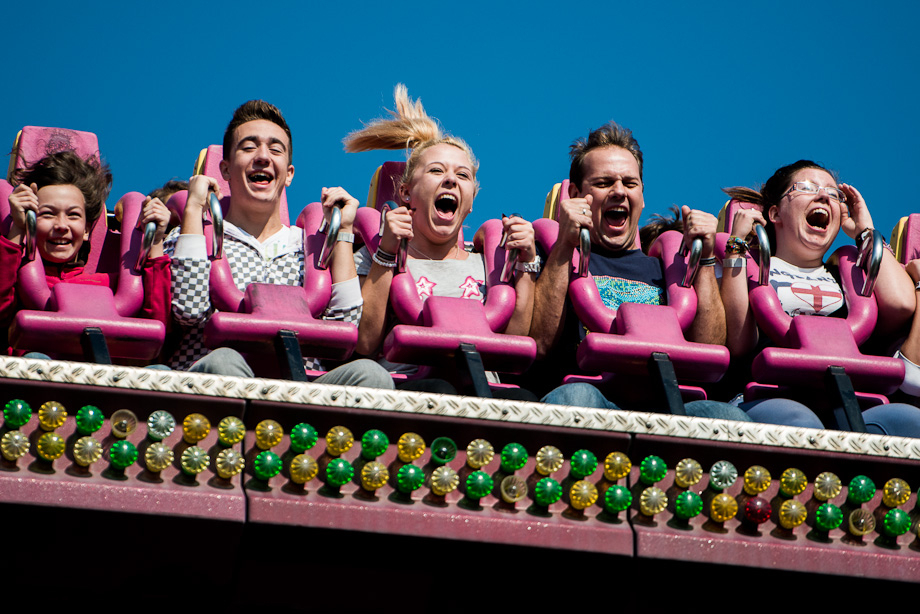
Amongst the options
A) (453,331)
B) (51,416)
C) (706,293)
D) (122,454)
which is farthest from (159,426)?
(706,293)

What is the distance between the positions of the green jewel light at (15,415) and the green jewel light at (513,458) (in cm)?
101

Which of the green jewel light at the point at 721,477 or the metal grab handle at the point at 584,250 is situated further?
the metal grab handle at the point at 584,250

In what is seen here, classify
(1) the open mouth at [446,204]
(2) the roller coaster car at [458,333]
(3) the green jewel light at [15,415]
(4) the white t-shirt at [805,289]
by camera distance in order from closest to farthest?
(3) the green jewel light at [15,415] → (2) the roller coaster car at [458,333] → (4) the white t-shirt at [805,289] → (1) the open mouth at [446,204]

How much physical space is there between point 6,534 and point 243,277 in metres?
1.18

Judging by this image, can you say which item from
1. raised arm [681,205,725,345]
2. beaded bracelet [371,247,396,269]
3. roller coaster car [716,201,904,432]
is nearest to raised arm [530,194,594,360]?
raised arm [681,205,725,345]

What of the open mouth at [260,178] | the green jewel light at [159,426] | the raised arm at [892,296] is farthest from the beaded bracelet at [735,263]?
the green jewel light at [159,426]

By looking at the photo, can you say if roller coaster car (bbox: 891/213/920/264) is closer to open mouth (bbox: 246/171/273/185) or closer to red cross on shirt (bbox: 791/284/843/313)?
red cross on shirt (bbox: 791/284/843/313)

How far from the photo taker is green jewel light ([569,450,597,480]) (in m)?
2.57

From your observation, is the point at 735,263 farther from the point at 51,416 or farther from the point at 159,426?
the point at 51,416

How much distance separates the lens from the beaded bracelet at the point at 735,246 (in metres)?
3.36

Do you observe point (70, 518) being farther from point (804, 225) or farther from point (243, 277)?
point (804, 225)

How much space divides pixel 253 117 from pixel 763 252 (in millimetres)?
1659

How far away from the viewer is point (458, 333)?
2912 mm

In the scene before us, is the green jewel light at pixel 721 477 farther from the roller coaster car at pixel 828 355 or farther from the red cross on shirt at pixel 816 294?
the red cross on shirt at pixel 816 294
